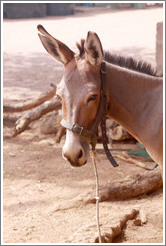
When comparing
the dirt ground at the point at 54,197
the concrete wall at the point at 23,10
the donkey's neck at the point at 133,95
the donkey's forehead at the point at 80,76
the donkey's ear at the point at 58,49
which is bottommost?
the dirt ground at the point at 54,197

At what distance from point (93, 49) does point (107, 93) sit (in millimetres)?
410

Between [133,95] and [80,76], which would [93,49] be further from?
[133,95]

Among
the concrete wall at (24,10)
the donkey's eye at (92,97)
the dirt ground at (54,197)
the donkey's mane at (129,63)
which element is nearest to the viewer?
the donkey's eye at (92,97)

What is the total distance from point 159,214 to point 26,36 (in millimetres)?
14461

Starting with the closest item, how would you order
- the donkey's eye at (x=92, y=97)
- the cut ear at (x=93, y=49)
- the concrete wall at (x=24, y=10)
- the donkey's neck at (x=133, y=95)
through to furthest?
the cut ear at (x=93, y=49)
the donkey's eye at (x=92, y=97)
the donkey's neck at (x=133, y=95)
the concrete wall at (x=24, y=10)

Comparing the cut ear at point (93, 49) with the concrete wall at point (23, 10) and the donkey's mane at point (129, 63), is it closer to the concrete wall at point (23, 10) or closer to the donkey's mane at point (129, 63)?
the donkey's mane at point (129, 63)

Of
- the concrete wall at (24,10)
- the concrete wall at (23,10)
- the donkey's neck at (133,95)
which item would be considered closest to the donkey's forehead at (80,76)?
the donkey's neck at (133,95)

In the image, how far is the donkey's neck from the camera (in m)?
3.15

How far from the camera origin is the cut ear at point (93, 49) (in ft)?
9.11

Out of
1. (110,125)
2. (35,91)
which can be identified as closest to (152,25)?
(35,91)

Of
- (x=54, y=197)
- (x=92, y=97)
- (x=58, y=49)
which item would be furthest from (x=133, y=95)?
(x=54, y=197)

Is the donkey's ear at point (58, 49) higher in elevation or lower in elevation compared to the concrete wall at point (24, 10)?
lower

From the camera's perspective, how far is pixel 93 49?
2887mm

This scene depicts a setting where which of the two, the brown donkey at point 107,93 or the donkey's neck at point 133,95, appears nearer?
the brown donkey at point 107,93
